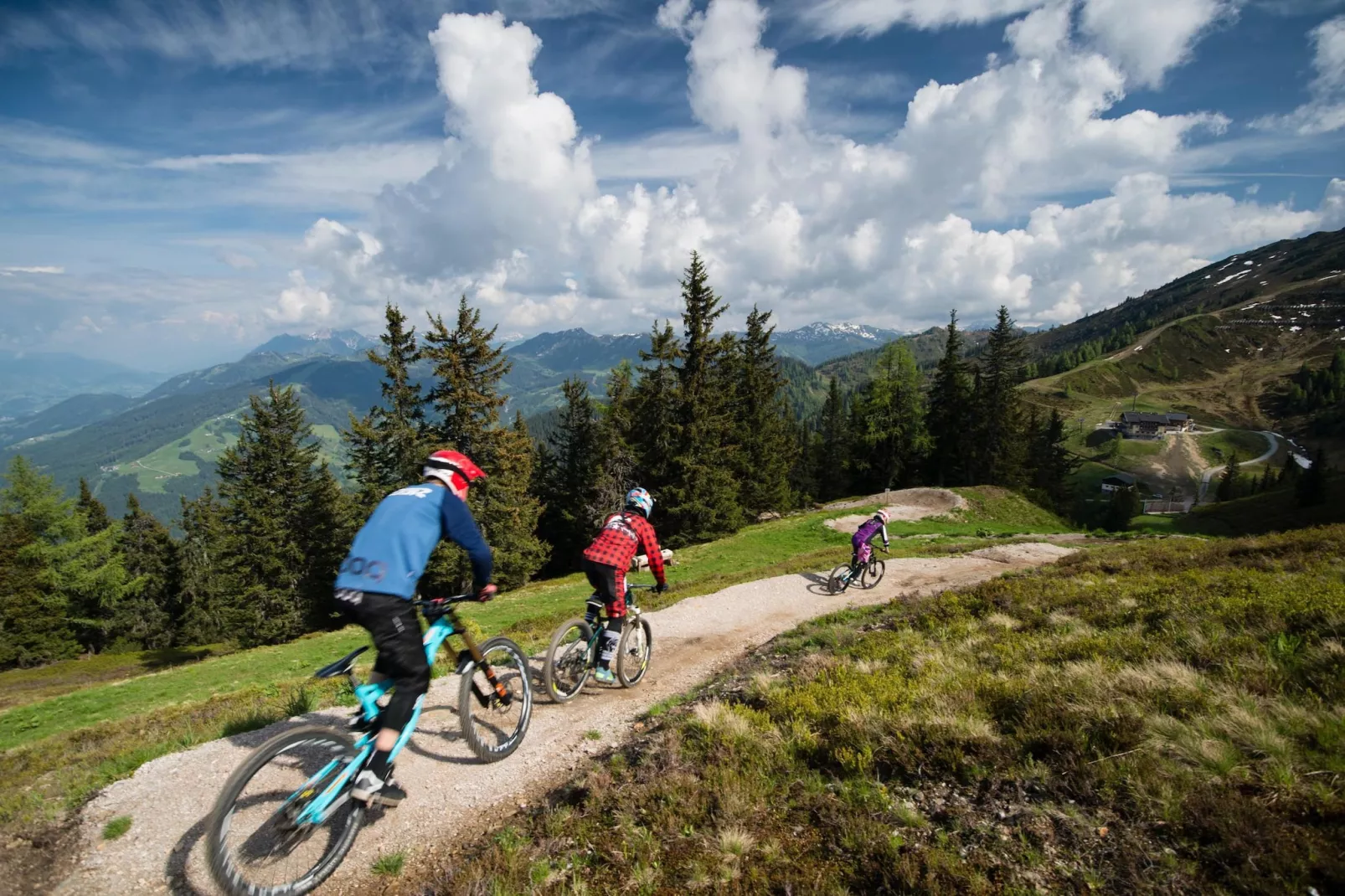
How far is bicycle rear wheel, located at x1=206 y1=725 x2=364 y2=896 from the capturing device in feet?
14.5

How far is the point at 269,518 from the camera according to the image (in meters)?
39.5

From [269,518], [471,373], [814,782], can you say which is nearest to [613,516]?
[814,782]

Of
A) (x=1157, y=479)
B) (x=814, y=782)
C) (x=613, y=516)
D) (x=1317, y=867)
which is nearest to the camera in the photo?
(x=1317, y=867)

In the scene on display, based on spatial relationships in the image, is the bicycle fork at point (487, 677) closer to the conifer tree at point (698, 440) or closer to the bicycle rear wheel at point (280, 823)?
the bicycle rear wheel at point (280, 823)

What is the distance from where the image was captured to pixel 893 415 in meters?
54.3

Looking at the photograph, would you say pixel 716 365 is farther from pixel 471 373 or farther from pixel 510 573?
pixel 510 573

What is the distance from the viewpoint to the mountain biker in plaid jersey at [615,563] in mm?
8617

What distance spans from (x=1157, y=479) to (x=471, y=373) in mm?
163988

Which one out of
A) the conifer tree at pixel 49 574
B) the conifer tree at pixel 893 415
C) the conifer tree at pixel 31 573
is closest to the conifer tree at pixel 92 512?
the conifer tree at pixel 49 574

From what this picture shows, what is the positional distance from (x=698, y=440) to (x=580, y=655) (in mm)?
29849

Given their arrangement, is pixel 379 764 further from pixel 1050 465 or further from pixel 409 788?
pixel 1050 465

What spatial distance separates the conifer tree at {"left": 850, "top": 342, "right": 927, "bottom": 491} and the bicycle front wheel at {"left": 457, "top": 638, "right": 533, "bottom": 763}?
51.0 m

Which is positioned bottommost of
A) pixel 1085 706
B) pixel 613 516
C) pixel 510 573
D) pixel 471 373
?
pixel 510 573

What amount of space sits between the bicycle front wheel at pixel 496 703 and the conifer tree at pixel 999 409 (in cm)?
5544
